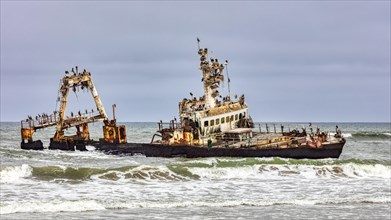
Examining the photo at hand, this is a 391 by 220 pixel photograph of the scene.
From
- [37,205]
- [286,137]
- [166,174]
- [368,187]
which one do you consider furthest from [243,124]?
[37,205]

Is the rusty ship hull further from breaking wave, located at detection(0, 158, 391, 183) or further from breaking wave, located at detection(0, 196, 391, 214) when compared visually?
breaking wave, located at detection(0, 196, 391, 214)

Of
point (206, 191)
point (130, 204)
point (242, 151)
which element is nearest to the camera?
point (130, 204)

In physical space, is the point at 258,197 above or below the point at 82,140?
below

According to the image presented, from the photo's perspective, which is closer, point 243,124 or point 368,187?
point 368,187

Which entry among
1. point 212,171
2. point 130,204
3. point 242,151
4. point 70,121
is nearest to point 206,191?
point 130,204

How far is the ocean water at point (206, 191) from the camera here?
20094mm

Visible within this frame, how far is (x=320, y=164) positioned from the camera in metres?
36.6

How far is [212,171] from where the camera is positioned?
32.8 m

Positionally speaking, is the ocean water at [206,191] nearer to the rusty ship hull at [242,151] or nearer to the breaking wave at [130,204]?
the breaking wave at [130,204]

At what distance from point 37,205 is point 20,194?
362 cm

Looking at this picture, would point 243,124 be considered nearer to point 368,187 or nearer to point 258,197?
point 368,187

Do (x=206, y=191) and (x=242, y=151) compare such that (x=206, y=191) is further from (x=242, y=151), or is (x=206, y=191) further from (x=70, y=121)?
(x=70, y=121)

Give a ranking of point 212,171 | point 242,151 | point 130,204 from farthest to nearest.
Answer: point 242,151 < point 212,171 < point 130,204

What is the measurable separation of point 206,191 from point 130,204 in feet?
17.3
